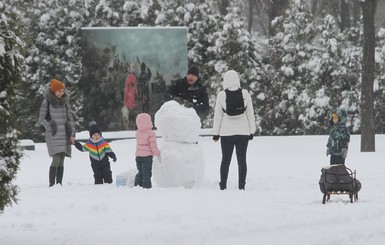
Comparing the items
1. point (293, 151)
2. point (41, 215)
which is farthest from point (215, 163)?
point (41, 215)

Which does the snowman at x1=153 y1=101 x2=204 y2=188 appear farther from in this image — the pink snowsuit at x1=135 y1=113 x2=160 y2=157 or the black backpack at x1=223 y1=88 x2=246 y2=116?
→ the black backpack at x1=223 y1=88 x2=246 y2=116

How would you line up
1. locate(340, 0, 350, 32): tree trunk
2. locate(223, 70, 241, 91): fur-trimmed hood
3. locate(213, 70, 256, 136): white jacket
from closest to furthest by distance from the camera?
1. locate(213, 70, 256, 136): white jacket
2. locate(223, 70, 241, 91): fur-trimmed hood
3. locate(340, 0, 350, 32): tree trunk

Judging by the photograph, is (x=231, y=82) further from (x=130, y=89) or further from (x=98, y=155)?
(x=130, y=89)

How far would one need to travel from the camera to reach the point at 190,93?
13.1 meters

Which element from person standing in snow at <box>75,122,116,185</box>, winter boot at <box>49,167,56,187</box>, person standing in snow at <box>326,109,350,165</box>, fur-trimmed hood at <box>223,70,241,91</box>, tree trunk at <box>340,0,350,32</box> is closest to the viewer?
fur-trimmed hood at <box>223,70,241,91</box>

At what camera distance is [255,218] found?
352 inches

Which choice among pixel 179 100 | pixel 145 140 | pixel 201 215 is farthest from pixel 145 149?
pixel 201 215

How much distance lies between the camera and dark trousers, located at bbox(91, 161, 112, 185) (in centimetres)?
1358

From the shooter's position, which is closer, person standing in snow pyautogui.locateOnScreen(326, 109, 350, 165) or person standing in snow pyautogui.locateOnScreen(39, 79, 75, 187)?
person standing in snow pyautogui.locateOnScreen(39, 79, 75, 187)

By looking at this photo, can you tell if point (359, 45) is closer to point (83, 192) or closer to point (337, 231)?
point (83, 192)

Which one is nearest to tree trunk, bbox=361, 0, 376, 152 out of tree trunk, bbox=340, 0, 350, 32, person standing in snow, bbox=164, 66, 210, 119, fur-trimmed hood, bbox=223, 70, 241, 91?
person standing in snow, bbox=164, 66, 210, 119

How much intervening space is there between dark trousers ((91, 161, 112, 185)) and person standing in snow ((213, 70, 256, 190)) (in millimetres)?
2035

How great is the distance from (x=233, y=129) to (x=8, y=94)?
5.55 m

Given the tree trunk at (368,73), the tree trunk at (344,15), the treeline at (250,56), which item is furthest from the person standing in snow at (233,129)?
the tree trunk at (344,15)
